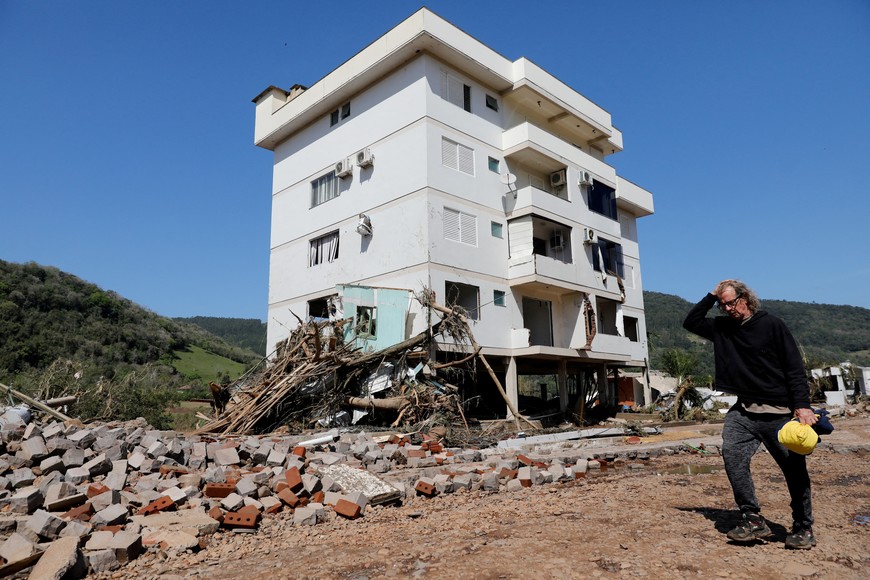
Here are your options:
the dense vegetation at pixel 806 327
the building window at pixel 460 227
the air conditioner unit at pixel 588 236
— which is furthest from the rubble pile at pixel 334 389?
the dense vegetation at pixel 806 327

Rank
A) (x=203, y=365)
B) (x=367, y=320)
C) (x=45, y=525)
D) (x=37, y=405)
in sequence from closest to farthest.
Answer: (x=45, y=525) < (x=37, y=405) < (x=367, y=320) < (x=203, y=365)

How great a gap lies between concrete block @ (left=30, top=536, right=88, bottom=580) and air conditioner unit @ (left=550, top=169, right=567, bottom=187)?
68.3 ft

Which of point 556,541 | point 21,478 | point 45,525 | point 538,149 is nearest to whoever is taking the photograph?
point 556,541

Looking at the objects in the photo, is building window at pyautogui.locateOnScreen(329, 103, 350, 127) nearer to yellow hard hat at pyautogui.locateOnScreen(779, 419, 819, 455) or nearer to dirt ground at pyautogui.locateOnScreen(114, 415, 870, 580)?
dirt ground at pyautogui.locateOnScreen(114, 415, 870, 580)

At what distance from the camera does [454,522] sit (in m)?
4.89

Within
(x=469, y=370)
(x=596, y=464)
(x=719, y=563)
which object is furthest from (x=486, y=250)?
(x=719, y=563)

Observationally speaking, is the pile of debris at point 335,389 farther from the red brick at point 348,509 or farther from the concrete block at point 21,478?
the red brick at point 348,509

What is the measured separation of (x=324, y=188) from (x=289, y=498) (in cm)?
1732

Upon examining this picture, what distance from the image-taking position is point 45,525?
420 centimetres

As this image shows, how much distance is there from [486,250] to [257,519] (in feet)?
49.2

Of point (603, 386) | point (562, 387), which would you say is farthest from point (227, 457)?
point (603, 386)

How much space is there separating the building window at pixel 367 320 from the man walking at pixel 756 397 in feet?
42.4

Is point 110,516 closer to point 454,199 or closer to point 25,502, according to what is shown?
point 25,502

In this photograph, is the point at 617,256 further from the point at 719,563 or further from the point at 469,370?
the point at 719,563
